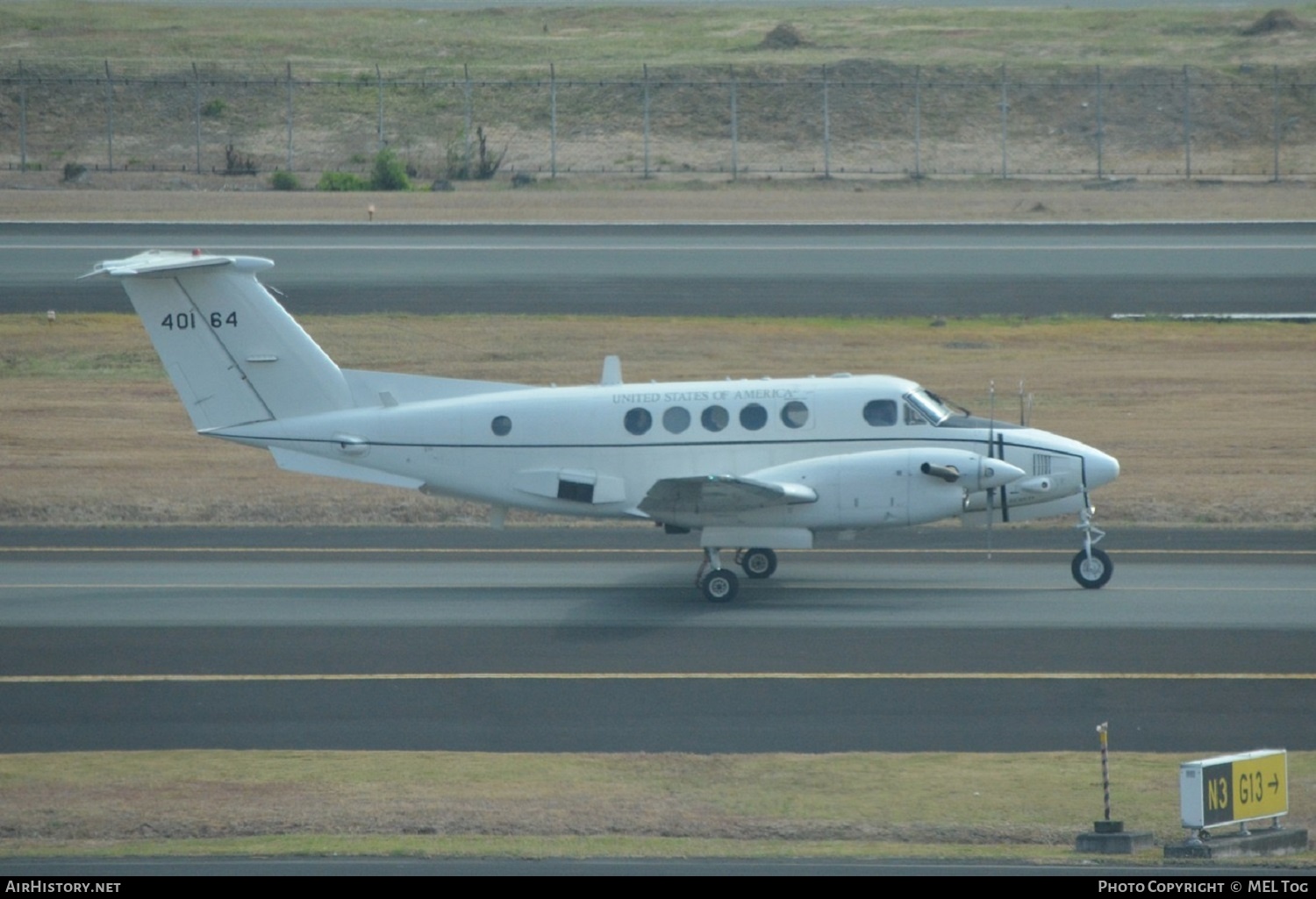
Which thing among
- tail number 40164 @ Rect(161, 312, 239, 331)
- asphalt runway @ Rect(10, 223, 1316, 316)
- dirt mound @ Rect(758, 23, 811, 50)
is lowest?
tail number 40164 @ Rect(161, 312, 239, 331)

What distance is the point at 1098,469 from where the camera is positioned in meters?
19.8

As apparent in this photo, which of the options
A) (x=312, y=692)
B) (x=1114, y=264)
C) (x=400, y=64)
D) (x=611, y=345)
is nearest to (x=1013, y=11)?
(x=400, y=64)

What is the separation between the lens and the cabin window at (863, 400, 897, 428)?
20.1 meters

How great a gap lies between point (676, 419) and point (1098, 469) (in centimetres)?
518

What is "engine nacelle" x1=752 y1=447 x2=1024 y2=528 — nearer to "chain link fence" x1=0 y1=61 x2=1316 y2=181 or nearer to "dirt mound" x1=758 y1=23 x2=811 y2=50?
"chain link fence" x1=0 y1=61 x2=1316 y2=181

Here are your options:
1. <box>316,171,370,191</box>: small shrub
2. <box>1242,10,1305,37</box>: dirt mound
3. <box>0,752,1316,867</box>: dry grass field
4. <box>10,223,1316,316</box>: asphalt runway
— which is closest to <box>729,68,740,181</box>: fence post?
<box>10,223,1316,316</box>: asphalt runway

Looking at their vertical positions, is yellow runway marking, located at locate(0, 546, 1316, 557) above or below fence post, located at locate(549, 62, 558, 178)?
below

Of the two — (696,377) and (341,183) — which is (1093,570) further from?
(341,183)

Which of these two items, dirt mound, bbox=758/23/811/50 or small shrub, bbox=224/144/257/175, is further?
dirt mound, bbox=758/23/811/50

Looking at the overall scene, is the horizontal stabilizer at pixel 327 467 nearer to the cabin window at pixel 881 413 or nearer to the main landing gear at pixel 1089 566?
the cabin window at pixel 881 413

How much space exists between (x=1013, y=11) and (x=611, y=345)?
61458mm

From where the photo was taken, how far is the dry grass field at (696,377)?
85.1 feet

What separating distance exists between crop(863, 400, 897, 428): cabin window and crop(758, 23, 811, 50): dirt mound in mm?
61285

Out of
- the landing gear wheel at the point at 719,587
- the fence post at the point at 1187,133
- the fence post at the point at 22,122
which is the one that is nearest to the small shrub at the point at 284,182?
the fence post at the point at 22,122
